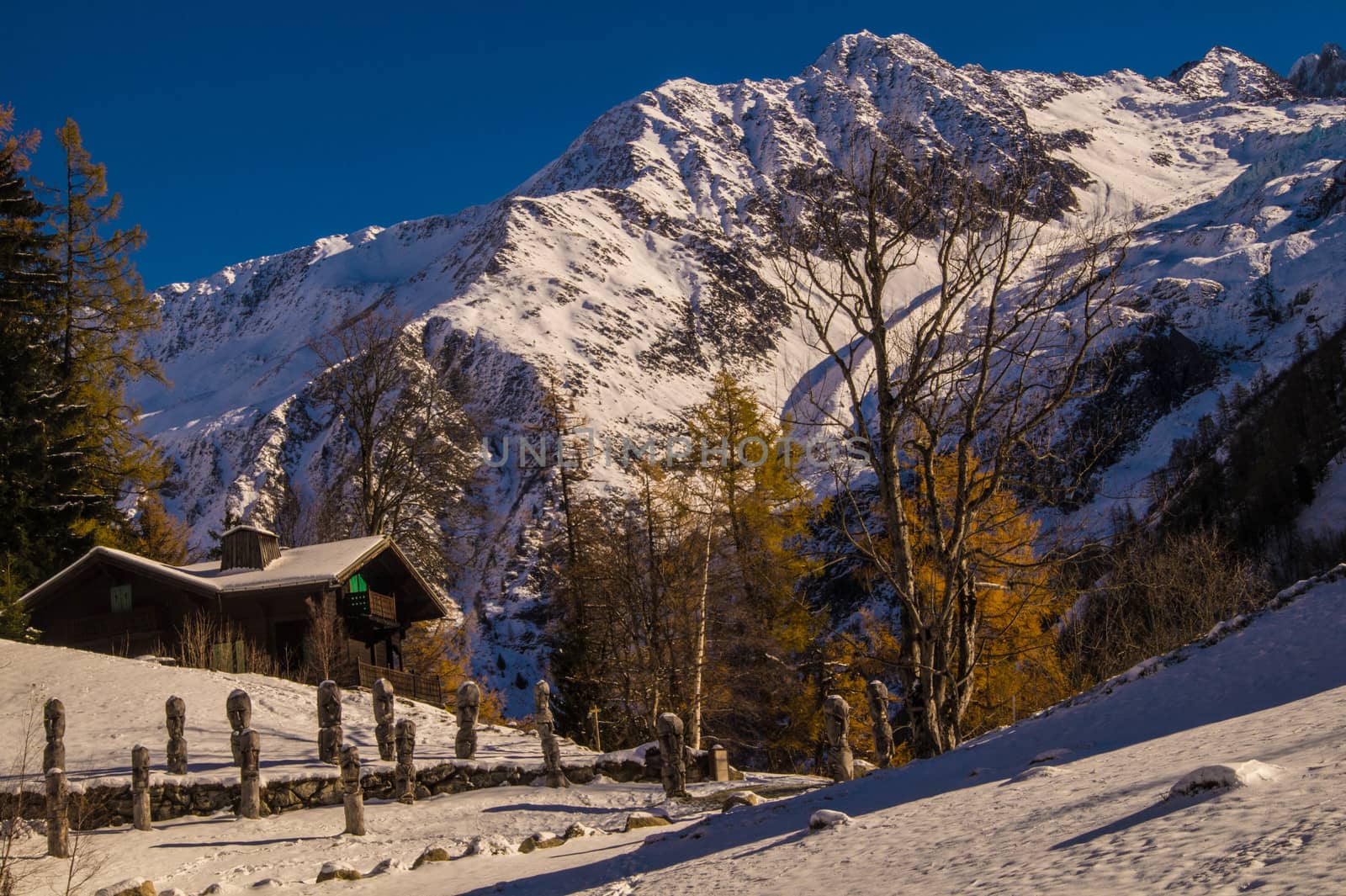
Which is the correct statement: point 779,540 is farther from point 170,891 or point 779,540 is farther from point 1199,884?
point 1199,884

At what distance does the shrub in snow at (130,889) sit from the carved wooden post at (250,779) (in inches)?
157

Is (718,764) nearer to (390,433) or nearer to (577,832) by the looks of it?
(577,832)

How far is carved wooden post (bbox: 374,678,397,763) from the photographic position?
19844mm

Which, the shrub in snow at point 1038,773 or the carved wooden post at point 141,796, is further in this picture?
the carved wooden post at point 141,796

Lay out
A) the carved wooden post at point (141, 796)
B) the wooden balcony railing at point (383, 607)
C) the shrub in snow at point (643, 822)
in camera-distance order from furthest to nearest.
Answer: the wooden balcony railing at point (383, 607) < the carved wooden post at point (141, 796) < the shrub in snow at point (643, 822)

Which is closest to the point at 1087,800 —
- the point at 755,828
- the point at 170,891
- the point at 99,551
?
the point at 755,828

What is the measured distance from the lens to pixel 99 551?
32.0 metres

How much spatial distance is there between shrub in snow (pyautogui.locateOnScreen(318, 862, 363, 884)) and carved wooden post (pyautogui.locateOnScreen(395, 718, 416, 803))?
469 centimetres

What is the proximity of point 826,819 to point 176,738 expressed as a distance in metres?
12.6

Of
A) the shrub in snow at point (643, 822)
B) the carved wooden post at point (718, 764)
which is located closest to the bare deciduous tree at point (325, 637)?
the carved wooden post at point (718, 764)

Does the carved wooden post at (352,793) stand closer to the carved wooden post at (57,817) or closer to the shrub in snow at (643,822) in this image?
the carved wooden post at (57,817)

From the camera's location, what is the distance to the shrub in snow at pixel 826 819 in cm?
980

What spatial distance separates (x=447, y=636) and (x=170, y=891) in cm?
3904

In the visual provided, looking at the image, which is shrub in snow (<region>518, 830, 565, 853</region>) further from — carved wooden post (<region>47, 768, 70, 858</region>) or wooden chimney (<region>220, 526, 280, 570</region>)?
wooden chimney (<region>220, 526, 280, 570</region>)
